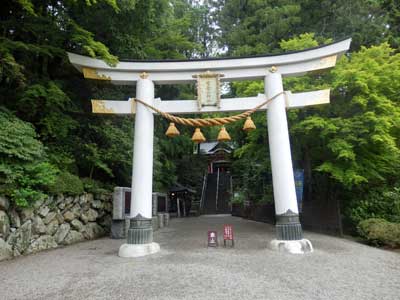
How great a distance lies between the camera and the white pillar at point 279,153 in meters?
6.51

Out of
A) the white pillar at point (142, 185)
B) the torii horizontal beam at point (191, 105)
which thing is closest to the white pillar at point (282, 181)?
the torii horizontal beam at point (191, 105)

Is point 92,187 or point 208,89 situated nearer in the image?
point 208,89

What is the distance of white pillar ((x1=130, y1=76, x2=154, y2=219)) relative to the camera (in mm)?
6527

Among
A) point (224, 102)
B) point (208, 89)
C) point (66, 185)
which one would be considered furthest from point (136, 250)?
point (208, 89)

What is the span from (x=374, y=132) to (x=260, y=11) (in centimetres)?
953

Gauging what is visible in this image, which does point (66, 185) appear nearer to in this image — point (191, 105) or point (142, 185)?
point (142, 185)

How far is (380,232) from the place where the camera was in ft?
23.2

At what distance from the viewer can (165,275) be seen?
14.6 feet

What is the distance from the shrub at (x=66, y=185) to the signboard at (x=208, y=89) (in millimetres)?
4279

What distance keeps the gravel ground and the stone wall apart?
0.38 m

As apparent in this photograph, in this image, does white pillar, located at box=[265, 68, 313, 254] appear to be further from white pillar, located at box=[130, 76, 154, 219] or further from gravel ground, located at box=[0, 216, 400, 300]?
white pillar, located at box=[130, 76, 154, 219]

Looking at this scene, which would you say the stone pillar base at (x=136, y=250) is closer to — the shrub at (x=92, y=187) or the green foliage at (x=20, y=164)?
the green foliage at (x=20, y=164)

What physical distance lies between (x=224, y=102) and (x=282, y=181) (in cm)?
248

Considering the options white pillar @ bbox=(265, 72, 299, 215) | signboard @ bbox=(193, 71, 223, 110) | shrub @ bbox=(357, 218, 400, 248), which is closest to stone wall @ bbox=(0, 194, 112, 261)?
signboard @ bbox=(193, 71, 223, 110)
